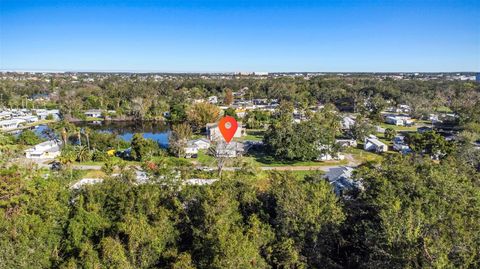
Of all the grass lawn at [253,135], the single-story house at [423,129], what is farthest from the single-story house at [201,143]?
the single-story house at [423,129]

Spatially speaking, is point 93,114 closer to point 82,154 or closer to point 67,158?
point 82,154

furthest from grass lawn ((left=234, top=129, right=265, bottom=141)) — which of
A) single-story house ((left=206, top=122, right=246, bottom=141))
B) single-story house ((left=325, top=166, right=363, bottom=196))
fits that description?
single-story house ((left=325, top=166, right=363, bottom=196))

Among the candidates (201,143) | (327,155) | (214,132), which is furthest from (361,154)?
(214,132)

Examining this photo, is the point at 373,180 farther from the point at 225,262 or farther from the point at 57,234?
the point at 57,234

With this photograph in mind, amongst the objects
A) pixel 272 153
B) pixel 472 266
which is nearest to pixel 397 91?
pixel 272 153

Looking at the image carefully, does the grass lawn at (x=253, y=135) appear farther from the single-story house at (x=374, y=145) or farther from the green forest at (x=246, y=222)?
the green forest at (x=246, y=222)
